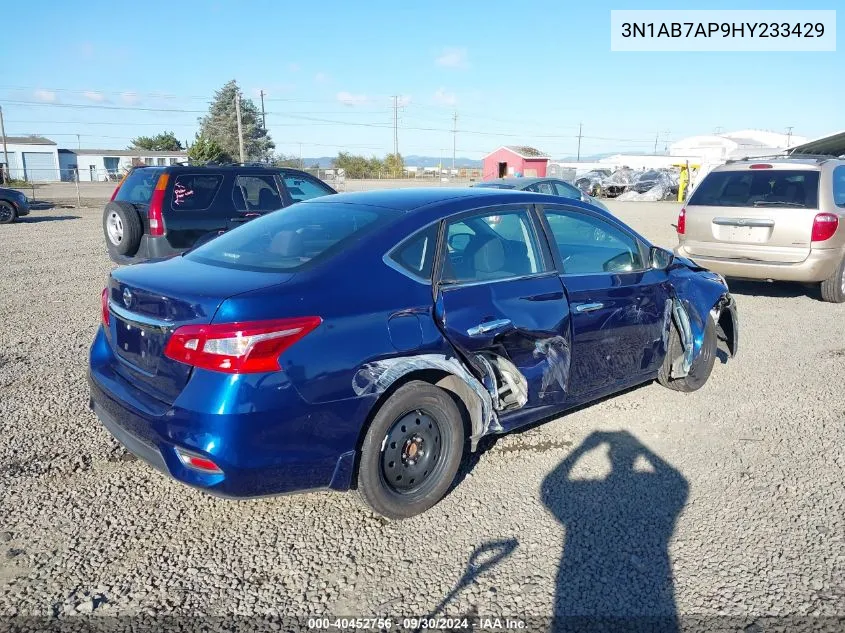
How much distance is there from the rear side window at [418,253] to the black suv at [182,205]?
16.5 feet

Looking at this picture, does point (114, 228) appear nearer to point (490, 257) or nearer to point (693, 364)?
point (490, 257)

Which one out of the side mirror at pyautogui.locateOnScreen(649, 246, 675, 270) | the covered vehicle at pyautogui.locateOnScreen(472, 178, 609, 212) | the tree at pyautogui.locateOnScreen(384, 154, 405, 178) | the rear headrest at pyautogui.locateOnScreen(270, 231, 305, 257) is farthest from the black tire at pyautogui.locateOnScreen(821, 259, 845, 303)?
the tree at pyautogui.locateOnScreen(384, 154, 405, 178)

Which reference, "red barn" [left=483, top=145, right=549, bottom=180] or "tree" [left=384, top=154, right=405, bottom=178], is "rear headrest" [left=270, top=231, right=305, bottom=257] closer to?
"red barn" [left=483, top=145, right=549, bottom=180]

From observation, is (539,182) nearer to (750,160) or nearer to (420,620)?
(750,160)

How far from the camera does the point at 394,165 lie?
214ft

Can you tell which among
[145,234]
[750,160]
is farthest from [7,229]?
[750,160]

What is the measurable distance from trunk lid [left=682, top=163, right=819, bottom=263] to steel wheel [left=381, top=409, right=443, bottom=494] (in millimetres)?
6192

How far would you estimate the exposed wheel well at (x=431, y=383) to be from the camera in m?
3.04

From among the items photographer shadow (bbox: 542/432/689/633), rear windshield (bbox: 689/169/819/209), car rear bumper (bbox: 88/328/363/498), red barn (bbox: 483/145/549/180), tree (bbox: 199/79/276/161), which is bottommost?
photographer shadow (bbox: 542/432/689/633)

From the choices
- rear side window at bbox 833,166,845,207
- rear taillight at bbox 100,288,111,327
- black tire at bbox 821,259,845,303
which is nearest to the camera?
rear taillight at bbox 100,288,111,327

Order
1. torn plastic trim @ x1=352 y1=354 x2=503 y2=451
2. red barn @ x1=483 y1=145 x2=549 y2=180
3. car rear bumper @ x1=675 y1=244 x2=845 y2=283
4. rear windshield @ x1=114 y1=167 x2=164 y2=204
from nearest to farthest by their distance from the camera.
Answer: torn plastic trim @ x1=352 y1=354 x2=503 y2=451, car rear bumper @ x1=675 y1=244 x2=845 y2=283, rear windshield @ x1=114 y1=167 x2=164 y2=204, red barn @ x1=483 y1=145 x2=549 y2=180

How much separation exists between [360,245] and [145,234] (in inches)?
226

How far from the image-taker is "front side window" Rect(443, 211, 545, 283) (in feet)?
11.5

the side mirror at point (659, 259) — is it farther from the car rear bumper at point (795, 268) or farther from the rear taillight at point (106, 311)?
the car rear bumper at point (795, 268)
